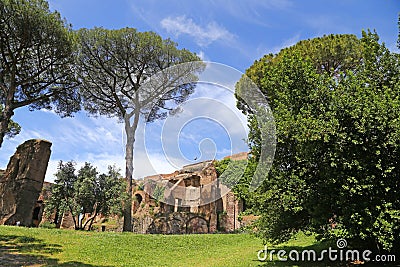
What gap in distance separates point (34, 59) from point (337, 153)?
60.0 feet

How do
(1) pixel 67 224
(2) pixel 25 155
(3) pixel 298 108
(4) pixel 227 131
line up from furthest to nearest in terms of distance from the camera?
(1) pixel 67 224 < (2) pixel 25 155 < (4) pixel 227 131 < (3) pixel 298 108

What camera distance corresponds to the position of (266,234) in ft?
28.6

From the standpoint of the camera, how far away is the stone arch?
24297 millimetres

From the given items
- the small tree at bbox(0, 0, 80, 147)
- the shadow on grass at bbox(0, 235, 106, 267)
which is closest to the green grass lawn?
the shadow on grass at bbox(0, 235, 106, 267)

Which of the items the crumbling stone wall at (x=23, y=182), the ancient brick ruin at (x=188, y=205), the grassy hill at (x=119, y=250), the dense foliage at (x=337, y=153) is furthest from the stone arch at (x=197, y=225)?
the dense foliage at (x=337, y=153)

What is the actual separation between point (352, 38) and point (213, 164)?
18.1 m

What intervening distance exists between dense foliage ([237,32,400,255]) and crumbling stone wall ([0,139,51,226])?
1383cm

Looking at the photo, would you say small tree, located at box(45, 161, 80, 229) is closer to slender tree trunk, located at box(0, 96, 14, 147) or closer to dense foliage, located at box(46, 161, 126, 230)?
dense foliage, located at box(46, 161, 126, 230)

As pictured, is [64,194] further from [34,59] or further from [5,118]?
[34,59]

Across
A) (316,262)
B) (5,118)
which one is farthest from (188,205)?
(316,262)

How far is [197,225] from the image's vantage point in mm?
24734

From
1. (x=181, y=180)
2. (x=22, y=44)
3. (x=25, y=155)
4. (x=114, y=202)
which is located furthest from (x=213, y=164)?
(x=22, y=44)

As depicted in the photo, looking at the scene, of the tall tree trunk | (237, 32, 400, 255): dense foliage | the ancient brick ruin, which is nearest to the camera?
(237, 32, 400, 255): dense foliage

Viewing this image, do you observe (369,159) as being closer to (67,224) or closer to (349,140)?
(349,140)
